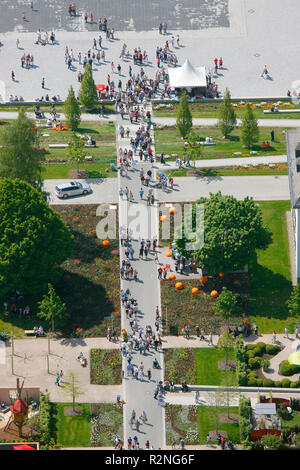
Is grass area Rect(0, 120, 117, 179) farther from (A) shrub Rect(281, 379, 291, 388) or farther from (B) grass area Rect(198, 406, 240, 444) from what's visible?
(B) grass area Rect(198, 406, 240, 444)

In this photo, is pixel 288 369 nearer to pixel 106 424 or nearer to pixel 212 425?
pixel 212 425

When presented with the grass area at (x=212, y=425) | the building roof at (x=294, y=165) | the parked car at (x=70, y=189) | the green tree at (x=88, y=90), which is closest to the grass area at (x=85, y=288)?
the parked car at (x=70, y=189)

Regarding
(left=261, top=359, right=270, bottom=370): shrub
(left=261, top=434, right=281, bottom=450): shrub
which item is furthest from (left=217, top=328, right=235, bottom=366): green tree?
(left=261, top=434, right=281, bottom=450): shrub

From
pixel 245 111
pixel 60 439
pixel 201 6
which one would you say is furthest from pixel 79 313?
pixel 201 6

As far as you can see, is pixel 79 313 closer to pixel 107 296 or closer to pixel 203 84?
pixel 107 296

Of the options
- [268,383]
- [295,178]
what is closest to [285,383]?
[268,383]

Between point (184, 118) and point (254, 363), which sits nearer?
point (254, 363)
